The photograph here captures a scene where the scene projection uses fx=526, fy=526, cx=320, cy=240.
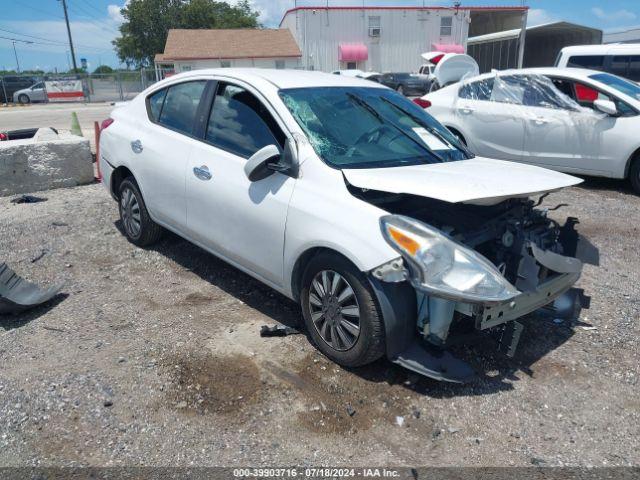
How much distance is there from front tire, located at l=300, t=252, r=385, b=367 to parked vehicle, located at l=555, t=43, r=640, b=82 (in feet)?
37.8

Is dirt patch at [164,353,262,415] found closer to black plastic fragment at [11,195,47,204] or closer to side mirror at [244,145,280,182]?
side mirror at [244,145,280,182]

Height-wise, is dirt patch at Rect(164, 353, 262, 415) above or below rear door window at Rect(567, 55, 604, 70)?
below

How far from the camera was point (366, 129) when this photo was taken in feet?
12.5

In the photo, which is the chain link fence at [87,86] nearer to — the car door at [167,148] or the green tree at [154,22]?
the green tree at [154,22]

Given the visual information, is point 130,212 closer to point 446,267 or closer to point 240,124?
point 240,124

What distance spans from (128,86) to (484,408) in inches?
1576

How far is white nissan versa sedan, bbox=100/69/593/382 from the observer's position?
9.48ft

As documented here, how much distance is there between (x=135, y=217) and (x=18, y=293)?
1318 mm

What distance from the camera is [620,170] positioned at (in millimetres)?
7164

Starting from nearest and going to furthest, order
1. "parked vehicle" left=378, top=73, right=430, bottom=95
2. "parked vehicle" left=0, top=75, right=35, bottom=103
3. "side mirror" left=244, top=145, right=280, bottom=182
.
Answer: "side mirror" left=244, top=145, right=280, bottom=182, "parked vehicle" left=378, top=73, right=430, bottom=95, "parked vehicle" left=0, top=75, right=35, bottom=103

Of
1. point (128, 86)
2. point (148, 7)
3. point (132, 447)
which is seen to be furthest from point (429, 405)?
point (148, 7)

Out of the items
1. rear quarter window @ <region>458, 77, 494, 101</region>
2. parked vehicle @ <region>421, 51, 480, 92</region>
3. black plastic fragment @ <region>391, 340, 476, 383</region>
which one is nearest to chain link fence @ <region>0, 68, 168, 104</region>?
parked vehicle @ <region>421, 51, 480, 92</region>

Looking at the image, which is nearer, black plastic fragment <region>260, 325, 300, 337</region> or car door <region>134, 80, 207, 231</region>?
black plastic fragment <region>260, 325, 300, 337</region>

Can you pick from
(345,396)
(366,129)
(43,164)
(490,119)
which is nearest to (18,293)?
(345,396)
